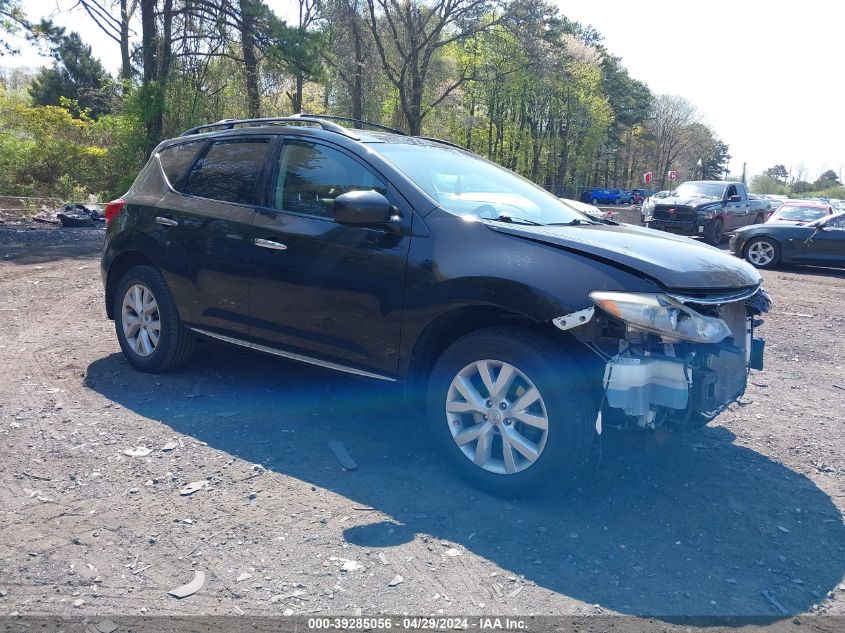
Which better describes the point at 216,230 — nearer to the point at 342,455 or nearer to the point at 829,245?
the point at 342,455

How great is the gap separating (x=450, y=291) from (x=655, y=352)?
1081 millimetres

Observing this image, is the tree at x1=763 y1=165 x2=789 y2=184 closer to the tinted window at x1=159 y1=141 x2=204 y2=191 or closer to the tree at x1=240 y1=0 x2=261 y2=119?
the tree at x1=240 y1=0 x2=261 y2=119

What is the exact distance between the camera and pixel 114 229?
602 cm

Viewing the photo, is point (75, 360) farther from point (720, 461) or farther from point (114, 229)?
point (720, 461)

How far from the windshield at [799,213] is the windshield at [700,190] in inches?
164

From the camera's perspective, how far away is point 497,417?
3.84 meters

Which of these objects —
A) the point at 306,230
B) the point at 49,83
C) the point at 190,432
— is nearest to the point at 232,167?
the point at 306,230

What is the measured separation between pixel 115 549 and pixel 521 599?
1760 millimetres

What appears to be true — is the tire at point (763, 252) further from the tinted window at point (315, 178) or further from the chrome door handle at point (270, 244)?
the chrome door handle at point (270, 244)

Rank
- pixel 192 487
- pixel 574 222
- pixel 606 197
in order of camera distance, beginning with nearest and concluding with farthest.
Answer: pixel 192 487 < pixel 574 222 < pixel 606 197

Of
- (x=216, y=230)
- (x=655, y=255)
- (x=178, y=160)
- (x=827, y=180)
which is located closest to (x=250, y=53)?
(x=178, y=160)

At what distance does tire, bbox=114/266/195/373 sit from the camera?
220 inches

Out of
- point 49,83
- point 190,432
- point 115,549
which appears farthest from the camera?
point 49,83

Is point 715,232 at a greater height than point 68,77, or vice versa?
point 68,77
